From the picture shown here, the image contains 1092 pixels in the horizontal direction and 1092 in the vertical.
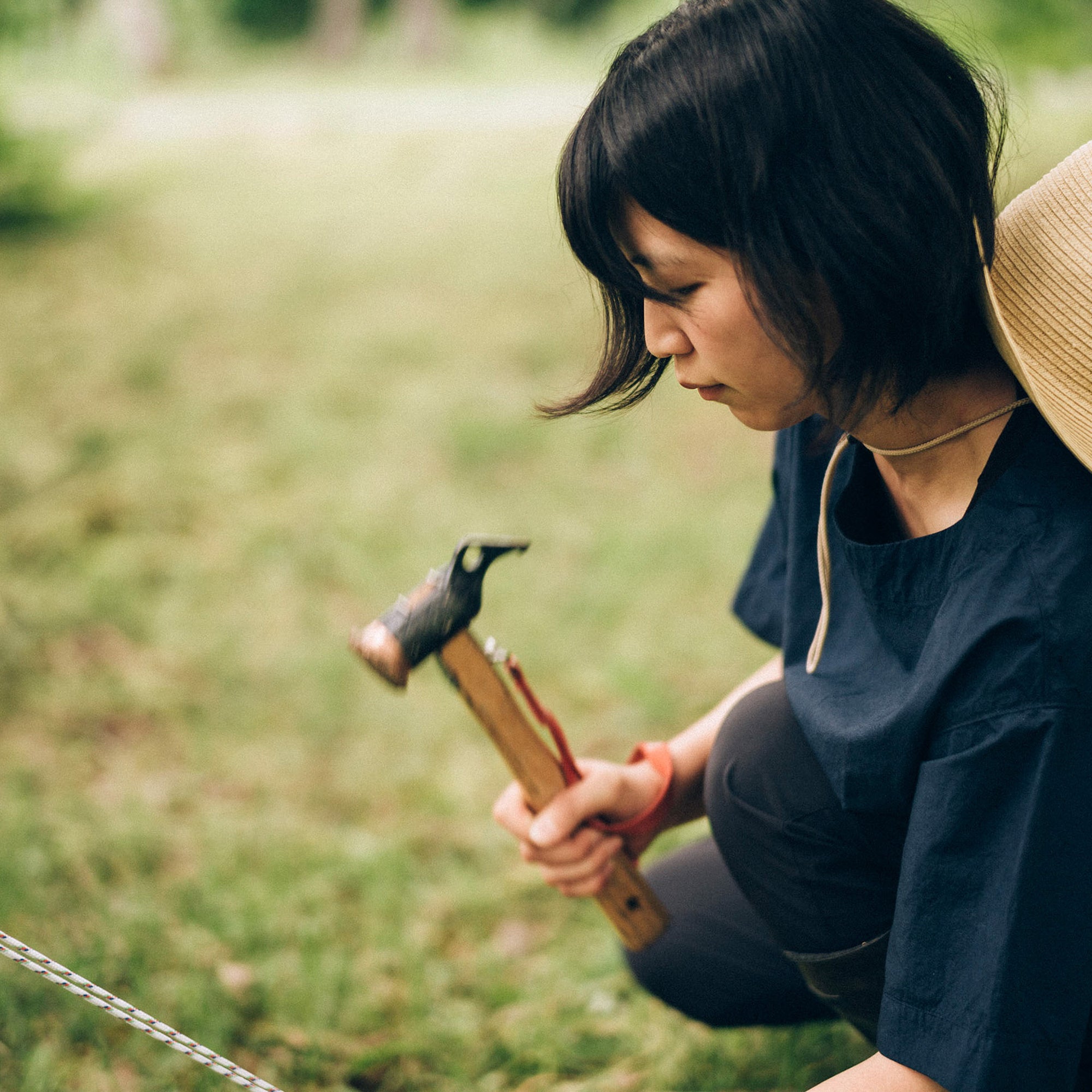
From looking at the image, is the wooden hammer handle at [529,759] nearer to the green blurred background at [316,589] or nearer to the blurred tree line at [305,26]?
the green blurred background at [316,589]

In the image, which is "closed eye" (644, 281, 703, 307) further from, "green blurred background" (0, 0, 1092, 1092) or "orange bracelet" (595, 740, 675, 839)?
"orange bracelet" (595, 740, 675, 839)

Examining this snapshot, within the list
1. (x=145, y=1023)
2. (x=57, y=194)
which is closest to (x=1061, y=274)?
(x=145, y=1023)

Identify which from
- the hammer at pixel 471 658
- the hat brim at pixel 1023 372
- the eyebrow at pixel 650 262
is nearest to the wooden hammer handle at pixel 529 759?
the hammer at pixel 471 658

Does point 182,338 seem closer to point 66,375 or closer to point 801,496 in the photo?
point 66,375

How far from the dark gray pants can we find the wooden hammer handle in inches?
3.9

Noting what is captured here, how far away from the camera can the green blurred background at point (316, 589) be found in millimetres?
1828

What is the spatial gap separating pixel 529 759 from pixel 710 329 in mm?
589

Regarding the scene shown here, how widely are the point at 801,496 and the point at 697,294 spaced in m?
0.40

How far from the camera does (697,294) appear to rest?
101 centimetres

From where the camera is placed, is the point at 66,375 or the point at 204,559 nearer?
the point at 204,559

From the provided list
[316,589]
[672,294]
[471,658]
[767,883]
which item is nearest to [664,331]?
[672,294]

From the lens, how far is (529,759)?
134 centimetres

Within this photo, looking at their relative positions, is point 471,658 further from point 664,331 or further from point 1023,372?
point 1023,372

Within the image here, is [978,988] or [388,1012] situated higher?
[978,988]
